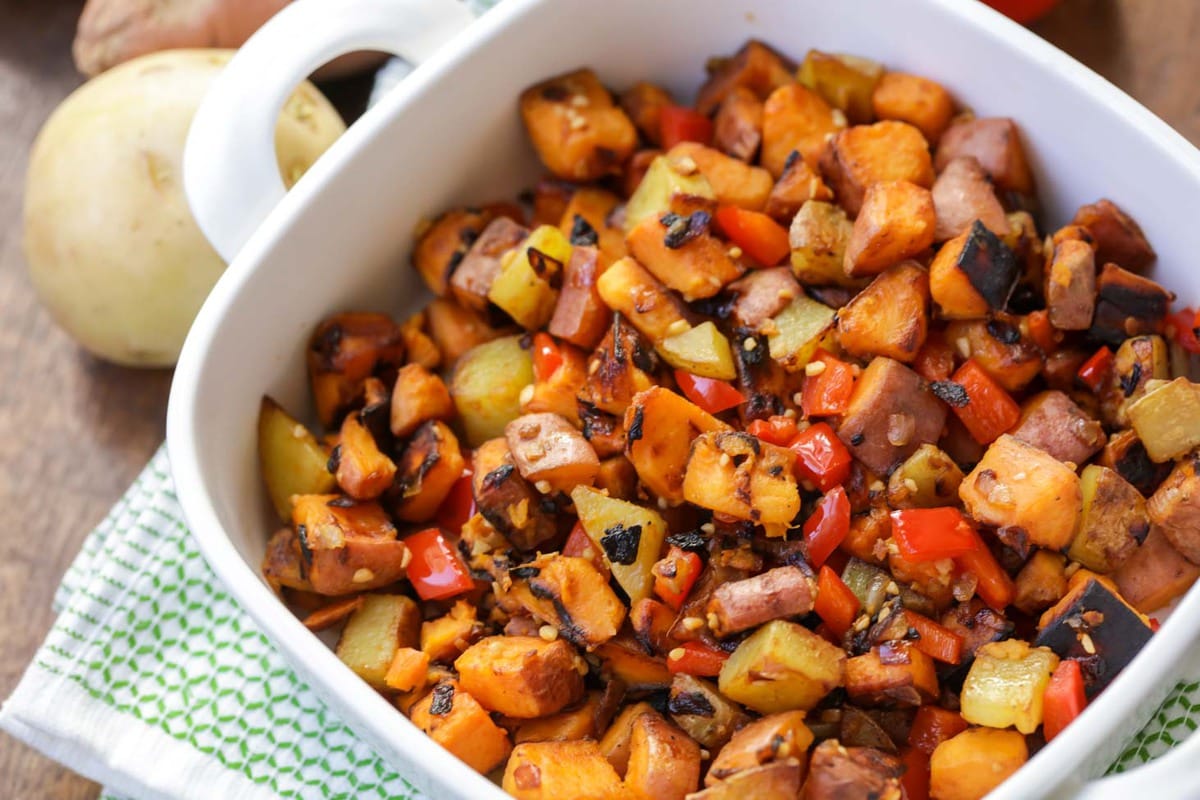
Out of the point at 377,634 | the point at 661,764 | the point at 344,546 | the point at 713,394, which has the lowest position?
the point at 377,634

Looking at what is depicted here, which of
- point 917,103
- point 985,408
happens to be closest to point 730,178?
point 917,103

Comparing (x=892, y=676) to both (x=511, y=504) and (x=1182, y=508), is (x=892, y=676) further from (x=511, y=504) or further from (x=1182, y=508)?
(x=511, y=504)

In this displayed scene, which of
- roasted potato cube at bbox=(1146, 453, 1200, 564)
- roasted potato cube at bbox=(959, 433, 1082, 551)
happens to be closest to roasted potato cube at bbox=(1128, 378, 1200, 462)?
roasted potato cube at bbox=(1146, 453, 1200, 564)

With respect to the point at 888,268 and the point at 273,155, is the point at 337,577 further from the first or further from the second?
the point at 888,268

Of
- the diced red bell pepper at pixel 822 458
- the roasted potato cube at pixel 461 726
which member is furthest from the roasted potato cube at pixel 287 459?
the diced red bell pepper at pixel 822 458

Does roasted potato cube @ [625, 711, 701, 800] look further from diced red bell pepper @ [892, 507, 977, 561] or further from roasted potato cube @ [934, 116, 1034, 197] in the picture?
roasted potato cube @ [934, 116, 1034, 197]

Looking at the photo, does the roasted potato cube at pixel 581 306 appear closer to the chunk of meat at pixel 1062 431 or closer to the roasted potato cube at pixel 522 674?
the roasted potato cube at pixel 522 674
